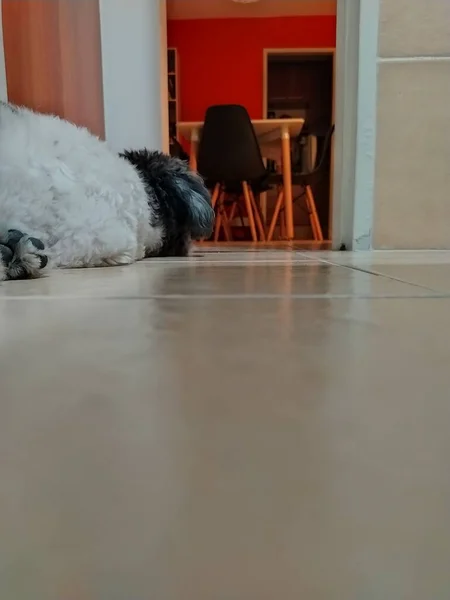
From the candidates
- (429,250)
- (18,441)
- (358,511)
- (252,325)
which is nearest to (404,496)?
(358,511)

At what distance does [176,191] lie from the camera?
4.41 ft

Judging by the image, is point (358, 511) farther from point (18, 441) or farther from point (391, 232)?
point (391, 232)

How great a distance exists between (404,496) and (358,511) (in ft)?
0.05

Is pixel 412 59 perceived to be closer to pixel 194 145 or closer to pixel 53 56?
pixel 53 56

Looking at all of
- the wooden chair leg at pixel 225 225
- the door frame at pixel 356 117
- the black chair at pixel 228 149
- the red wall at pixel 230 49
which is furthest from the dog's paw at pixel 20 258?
the red wall at pixel 230 49

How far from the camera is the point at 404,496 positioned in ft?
0.53

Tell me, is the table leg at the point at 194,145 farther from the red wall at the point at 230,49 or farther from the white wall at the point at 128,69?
the red wall at the point at 230,49

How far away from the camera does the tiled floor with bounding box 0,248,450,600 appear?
13 centimetres

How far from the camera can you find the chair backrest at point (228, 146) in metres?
3.97

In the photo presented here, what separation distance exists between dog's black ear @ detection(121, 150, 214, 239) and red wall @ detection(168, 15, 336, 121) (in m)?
5.74

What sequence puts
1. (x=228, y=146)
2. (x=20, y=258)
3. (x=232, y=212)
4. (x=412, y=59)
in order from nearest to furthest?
(x=20, y=258), (x=412, y=59), (x=228, y=146), (x=232, y=212)

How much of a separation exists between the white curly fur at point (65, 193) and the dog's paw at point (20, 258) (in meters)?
0.07

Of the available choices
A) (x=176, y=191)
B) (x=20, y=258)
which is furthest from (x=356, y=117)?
(x=20, y=258)

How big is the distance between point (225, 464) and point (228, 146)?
13.1 ft
